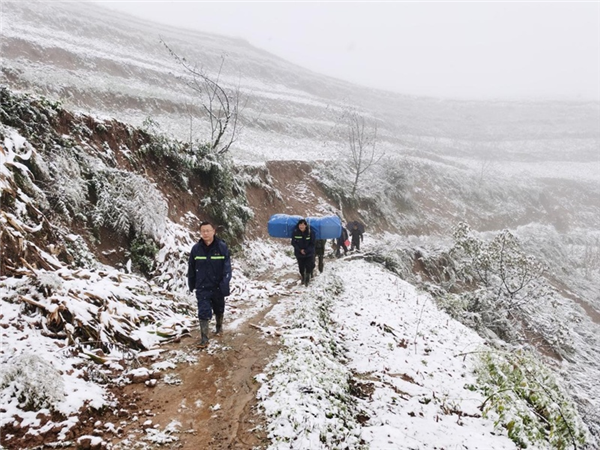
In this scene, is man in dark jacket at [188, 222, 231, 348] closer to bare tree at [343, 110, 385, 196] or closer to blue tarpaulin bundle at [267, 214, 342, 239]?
blue tarpaulin bundle at [267, 214, 342, 239]

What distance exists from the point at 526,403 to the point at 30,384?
268 inches

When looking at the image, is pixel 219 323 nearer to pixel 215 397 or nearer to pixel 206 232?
pixel 206 232

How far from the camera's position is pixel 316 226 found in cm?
1184

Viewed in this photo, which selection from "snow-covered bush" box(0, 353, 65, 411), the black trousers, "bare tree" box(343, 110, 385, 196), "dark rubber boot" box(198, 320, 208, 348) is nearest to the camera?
"snow-covered bush" box(0, 353, 65, 411)

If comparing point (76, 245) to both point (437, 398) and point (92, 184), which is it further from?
point (437, 398)

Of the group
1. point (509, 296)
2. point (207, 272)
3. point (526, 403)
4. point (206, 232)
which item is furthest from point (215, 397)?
point (509, 296)

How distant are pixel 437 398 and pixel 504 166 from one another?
207 ft

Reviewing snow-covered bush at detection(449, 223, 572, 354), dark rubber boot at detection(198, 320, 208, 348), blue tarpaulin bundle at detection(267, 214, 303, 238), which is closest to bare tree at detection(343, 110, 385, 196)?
snow-covered bush at detection(449, 223, 572, 354)

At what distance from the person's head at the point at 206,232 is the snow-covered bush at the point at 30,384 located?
2852 mm

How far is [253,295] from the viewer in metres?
9.65

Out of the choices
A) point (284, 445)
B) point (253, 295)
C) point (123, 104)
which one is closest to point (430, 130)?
point (123, 104)

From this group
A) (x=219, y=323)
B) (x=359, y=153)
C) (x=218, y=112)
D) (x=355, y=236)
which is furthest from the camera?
(x=359, y=153)

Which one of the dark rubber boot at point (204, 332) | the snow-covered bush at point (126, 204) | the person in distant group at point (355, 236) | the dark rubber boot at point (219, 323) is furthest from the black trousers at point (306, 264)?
the person in distant group at point (355, 236)

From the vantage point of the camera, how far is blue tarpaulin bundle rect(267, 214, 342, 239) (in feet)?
38.8
